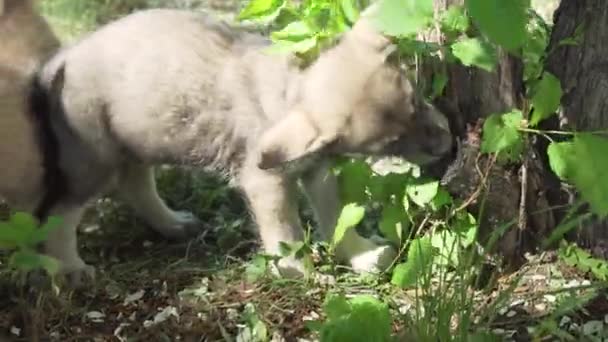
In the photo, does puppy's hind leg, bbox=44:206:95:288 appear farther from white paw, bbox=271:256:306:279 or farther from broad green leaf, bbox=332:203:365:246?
broad green leaf, bbox=332:203:365:246

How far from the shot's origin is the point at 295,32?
2260mm

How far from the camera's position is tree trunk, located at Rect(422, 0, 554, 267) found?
2.35 m

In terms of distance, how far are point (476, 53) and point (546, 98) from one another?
8.7 inches

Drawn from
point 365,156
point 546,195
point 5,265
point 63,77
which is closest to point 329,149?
point 365,156

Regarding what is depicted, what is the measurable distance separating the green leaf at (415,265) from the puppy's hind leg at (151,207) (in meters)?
0.81

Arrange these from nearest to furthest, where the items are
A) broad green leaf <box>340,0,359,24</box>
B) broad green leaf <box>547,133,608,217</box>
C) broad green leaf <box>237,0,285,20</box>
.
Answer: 1. broad green leaf <box>547,133,608,217</box>
2. broad green leaf <box>340,0,359,24</box>
3. broad green leaf <box>237,0,285,20</box>

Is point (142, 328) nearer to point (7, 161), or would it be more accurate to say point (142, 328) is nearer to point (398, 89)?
point (7, 161)

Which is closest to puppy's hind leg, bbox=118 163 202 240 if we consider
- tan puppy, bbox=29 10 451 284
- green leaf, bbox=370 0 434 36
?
tan puppy, bbox=29 10 451 284

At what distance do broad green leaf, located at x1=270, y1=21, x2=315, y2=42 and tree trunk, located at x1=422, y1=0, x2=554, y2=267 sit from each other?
28 centimetres

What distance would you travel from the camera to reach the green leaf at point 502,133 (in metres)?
2.16

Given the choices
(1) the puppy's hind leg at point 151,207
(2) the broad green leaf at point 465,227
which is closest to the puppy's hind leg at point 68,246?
(1) the puppy's hind leg at point 151,207

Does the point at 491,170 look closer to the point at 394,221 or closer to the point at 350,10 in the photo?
the point at 394,221

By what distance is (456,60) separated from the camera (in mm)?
2283

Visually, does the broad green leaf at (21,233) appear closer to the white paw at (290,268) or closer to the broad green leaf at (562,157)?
the white paw at (290,268)
